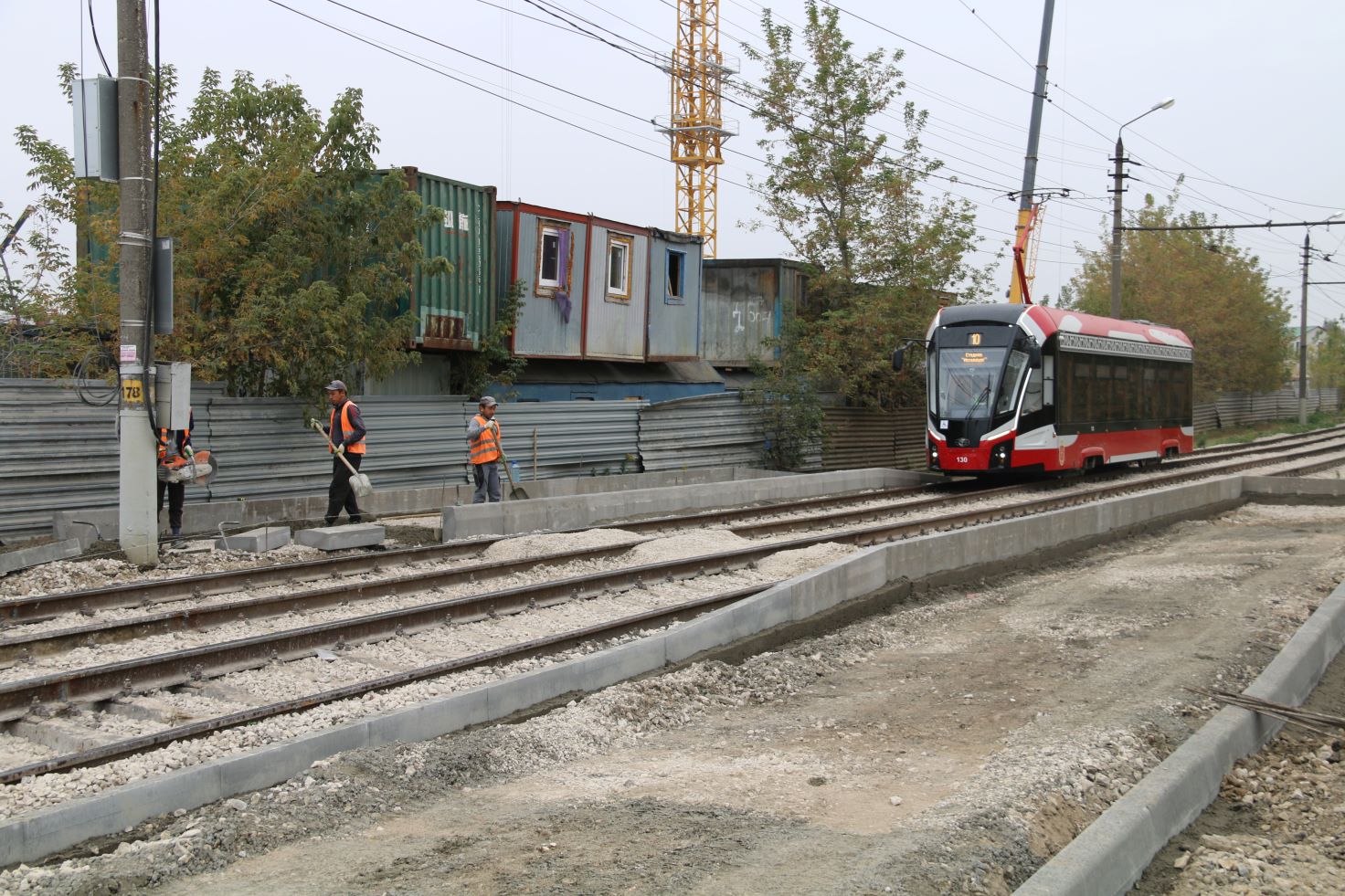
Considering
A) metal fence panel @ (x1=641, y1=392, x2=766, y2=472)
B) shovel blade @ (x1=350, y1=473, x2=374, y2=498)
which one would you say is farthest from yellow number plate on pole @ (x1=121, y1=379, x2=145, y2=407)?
metal fence panel @ (x1=641, y1=392, x2=766, y2=472)

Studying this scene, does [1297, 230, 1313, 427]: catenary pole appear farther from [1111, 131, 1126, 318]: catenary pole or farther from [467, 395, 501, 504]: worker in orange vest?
[467, 395, 501, 504]: worker in orange vest

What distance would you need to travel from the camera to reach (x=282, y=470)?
16203 millimetres

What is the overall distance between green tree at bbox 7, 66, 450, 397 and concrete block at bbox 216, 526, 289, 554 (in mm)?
3759

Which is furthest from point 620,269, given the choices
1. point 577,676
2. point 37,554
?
point 577,676

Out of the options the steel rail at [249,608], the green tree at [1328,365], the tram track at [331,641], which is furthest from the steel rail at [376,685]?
the green tree at [1328,365]

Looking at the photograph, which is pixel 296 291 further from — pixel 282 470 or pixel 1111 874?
pixel 1111 874

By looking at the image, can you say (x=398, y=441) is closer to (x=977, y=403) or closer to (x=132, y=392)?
(x=132, y=392)

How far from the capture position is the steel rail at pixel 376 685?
544cm

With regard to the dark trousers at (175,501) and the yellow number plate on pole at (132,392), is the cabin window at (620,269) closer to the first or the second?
the dark trousers at (175,501)

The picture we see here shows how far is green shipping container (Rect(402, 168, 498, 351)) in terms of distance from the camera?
766 inches

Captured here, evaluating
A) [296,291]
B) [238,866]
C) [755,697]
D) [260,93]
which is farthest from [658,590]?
[260,93]

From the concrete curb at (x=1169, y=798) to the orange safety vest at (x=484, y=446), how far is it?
32.7 ft

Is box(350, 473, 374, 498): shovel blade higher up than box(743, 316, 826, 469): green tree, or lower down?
lower down

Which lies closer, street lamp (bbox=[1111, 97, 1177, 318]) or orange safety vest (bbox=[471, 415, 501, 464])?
orange safety vest (bbox=[471, 415, 501, 464])
